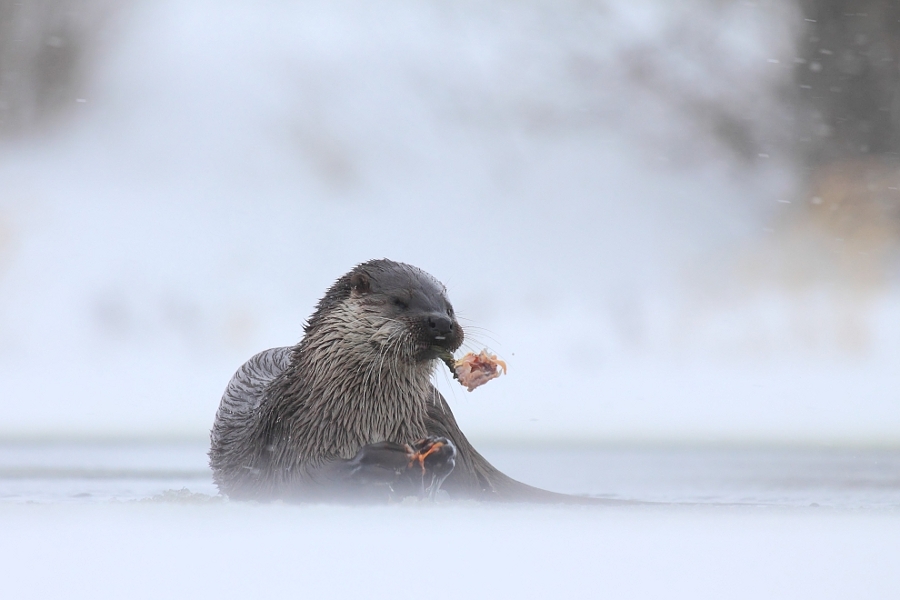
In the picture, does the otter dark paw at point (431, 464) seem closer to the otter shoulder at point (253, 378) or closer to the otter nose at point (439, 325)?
the otter nose at point (439, 325)

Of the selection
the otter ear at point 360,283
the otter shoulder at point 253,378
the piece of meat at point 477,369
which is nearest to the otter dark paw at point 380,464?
the piece of meat at point 477,369

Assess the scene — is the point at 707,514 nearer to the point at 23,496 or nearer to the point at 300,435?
the point at 300,435

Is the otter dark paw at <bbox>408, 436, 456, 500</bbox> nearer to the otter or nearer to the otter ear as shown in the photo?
the otter

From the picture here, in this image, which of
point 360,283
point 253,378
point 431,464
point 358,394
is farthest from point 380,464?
point 253,378

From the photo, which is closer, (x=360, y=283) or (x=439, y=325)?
(x=439, y=325)

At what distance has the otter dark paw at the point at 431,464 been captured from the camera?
8.47ft

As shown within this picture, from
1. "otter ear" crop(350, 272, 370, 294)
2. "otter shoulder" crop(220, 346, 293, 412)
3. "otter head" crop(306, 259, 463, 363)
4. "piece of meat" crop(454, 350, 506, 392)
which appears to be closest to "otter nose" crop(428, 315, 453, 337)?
"otter head" crop(306, 259, 463, 363)

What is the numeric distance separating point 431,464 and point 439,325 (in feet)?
1.22

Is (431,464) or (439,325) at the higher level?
(439,325)

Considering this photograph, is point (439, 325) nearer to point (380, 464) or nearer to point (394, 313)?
point (394, 313)

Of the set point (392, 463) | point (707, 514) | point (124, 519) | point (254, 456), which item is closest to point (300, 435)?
point (254, 456)

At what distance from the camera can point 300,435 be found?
2879 mm

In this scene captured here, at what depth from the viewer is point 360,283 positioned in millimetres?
2953

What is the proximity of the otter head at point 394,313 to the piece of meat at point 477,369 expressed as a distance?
50mm
